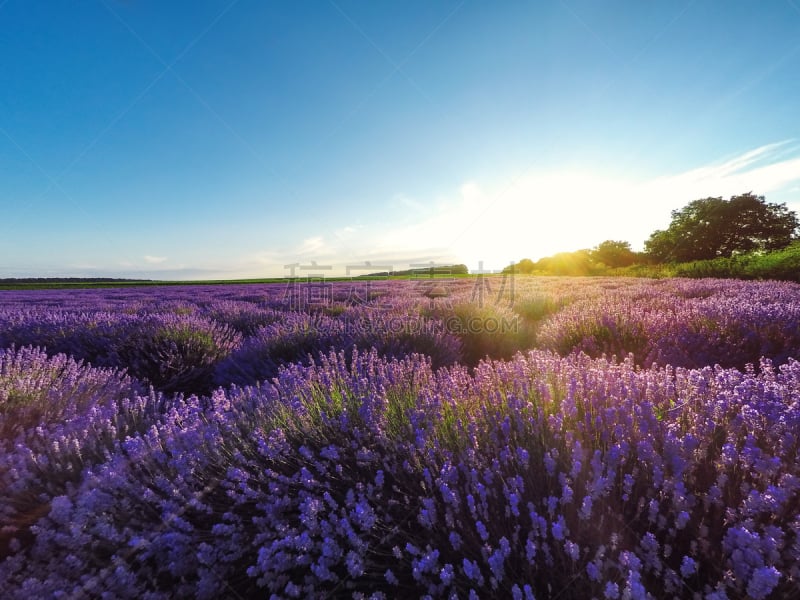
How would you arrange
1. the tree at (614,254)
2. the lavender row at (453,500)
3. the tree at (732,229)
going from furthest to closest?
the tree at (614,254), the tree at (732,229), the lavender row at (453,500)

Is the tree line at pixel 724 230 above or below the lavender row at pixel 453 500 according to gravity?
above

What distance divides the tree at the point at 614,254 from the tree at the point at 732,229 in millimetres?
8414

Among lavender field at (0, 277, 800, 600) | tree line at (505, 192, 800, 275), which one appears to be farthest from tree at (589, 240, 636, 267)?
lavender field at (0, 277, 800, 600)

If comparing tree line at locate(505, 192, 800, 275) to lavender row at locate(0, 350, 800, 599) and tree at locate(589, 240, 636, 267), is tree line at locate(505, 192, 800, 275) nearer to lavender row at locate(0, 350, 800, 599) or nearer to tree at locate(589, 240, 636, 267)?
tree at locate(589, 240, 636, 267)

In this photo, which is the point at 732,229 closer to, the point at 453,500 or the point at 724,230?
the point at 724,230

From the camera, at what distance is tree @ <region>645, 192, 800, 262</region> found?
96.3ft

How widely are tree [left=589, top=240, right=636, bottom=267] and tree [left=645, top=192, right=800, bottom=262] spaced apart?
27.6 feet

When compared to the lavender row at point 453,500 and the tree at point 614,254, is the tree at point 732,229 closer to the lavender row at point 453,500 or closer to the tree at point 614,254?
the tree at point 614,254

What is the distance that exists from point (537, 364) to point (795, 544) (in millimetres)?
1255

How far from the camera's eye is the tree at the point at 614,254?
40844 millimetres

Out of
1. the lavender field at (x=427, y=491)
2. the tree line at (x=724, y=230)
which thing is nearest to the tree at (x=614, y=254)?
the tree line at (x=724, y=230)

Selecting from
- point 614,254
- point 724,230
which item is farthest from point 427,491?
point 614,254

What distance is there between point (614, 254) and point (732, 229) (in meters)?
12.6

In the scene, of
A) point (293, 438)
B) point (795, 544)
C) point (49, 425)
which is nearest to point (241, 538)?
point (293, 438)
